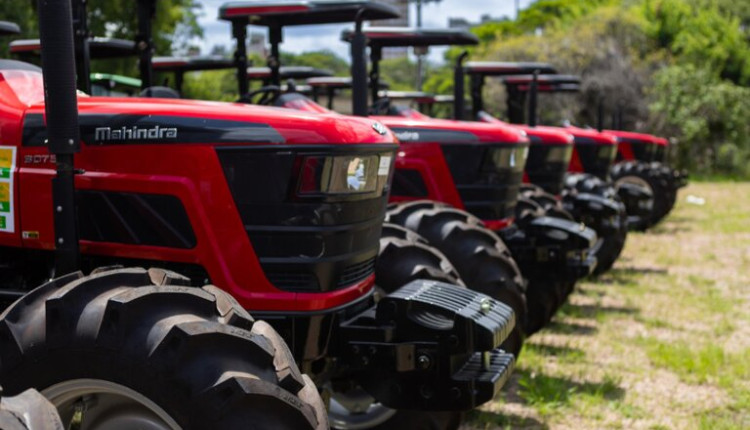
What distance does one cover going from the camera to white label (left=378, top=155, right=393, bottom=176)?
3.69 m

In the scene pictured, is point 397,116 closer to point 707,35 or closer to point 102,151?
point 102,151

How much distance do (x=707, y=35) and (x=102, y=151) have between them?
30.3 metres

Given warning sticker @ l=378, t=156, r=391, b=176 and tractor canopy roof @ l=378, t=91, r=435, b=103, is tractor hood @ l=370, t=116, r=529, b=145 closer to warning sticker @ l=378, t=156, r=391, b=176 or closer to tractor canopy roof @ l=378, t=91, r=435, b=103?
warning sticker @ l=378, t=156, r=391, b=176

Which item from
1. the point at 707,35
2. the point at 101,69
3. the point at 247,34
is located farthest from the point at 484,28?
the point at 247,34

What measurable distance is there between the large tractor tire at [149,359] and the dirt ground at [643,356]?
2572mm

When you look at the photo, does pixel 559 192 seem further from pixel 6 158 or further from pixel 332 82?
pixel 6 158

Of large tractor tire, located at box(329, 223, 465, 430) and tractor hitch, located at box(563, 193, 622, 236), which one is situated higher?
large tractor tire, located at box(329, 223, 465, 430)

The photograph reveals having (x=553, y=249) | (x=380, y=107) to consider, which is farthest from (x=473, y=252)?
(x=380, y=107)

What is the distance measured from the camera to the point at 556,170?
902 cm

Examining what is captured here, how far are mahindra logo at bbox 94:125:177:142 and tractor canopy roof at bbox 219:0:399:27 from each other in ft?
5.41

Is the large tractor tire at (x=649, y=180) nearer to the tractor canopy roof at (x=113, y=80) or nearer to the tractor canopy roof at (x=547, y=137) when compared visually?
the tractor canopy roof at (x=547, y=137)

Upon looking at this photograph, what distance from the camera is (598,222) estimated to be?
28.8ft

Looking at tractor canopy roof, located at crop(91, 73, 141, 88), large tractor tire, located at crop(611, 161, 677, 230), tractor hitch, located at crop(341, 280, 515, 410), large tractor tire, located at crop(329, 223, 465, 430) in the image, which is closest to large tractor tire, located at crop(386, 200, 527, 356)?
large tractor tire, located at crop(329, 223, 465, 430)

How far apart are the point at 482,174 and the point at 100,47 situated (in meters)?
2.91
